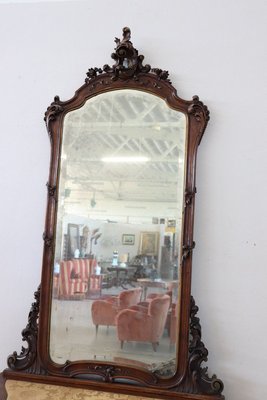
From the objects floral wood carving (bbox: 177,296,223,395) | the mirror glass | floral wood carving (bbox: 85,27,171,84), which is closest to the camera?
floral wood carving (bbox: 177,296,223,395)

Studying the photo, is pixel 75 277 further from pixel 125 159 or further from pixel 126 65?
pixel 126 65

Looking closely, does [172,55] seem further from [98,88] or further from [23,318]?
[23,318]

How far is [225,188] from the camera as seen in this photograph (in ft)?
5.28

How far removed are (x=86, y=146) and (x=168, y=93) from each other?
42 cm

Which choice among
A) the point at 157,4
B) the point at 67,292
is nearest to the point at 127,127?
the point at 157,4

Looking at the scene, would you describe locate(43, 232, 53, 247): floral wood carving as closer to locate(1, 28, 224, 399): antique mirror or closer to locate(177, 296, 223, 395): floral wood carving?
locate(1, 28, 224, 399): antique mirror

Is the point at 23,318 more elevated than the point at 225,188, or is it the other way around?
the point at 225,188

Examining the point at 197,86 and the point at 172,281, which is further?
the point at 197,86

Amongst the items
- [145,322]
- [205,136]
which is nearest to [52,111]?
[205,136]

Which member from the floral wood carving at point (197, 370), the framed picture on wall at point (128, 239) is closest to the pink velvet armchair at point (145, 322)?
the floral wood carving at point (197, 370)

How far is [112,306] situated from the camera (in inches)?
62.2

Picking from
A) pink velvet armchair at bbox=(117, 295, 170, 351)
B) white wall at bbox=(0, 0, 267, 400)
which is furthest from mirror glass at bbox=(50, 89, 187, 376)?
white wall at bbox=(0, 0, 267, 400)

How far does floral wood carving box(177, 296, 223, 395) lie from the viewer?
4.73 ft

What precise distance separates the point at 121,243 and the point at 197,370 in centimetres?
58
